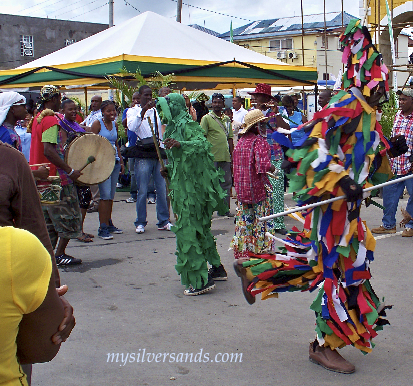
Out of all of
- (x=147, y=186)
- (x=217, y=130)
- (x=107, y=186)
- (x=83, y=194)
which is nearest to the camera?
(x=83, y=194)

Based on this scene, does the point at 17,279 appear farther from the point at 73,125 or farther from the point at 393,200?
the point at 393,200

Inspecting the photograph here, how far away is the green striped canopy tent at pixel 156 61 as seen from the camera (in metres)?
9.41

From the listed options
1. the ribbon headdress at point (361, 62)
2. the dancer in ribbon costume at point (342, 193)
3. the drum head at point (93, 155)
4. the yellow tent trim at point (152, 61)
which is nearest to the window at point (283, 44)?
the yellow tent trim at point (152, 61)

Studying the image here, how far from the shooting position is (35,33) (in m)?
41.1

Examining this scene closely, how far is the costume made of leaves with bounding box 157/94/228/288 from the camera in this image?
5.05m

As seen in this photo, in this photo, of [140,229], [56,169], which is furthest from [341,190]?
[140,229]

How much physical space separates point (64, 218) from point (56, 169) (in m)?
0.61

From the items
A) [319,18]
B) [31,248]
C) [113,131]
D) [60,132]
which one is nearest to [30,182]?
[31,248]

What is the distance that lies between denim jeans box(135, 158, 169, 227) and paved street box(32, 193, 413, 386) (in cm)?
151

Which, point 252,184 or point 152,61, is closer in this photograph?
point 252,184

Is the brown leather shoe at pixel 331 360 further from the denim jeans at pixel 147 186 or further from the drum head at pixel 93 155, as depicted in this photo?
the denim jeans at pixel 147 186

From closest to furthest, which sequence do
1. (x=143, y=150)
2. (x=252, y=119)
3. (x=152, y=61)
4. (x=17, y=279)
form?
(x=17, y=279), (x=252, y=119), (x=143, y=150), (x=152, y=61)

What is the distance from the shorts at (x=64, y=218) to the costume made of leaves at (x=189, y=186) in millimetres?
1305

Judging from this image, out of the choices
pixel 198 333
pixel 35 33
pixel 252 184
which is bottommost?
pixel 198 333
